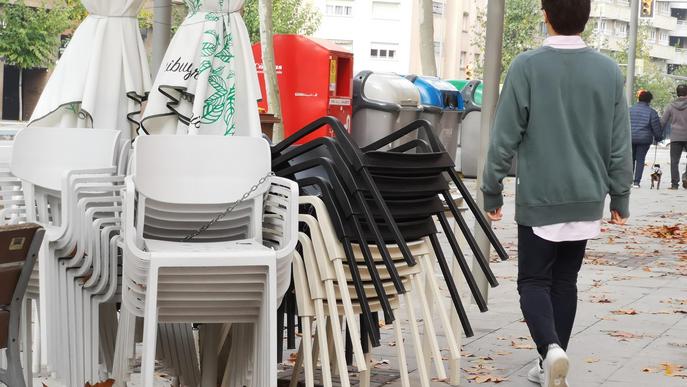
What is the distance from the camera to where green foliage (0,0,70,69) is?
48.8m

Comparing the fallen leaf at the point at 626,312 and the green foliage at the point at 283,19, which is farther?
the green foliage at the point at 283,19

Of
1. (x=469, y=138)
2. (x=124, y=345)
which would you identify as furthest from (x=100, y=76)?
(x=469, y=138)

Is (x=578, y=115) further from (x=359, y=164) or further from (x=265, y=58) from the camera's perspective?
(x=265, y=58)

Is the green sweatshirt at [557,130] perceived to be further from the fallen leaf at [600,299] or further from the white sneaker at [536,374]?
the fallen leaf at [600,299]

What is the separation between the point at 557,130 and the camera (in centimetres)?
570

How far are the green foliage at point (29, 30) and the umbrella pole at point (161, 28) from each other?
40.7m

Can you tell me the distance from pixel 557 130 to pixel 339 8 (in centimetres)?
8917

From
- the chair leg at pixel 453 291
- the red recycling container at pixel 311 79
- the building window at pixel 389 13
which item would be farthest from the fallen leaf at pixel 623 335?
the building window at pixel 389 13

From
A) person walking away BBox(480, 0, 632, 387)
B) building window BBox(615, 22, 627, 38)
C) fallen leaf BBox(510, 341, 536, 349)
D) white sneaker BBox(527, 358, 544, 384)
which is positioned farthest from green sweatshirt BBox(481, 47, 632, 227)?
building window BBox(615, 22, 627, 38)

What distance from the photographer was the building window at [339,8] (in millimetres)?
93562

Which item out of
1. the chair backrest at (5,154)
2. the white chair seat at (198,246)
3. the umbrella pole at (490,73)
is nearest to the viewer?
→ the white chair seat at (198,246)

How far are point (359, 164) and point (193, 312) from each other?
0.93m

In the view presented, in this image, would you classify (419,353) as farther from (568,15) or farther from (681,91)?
(681,91)

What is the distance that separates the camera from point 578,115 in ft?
18.7
